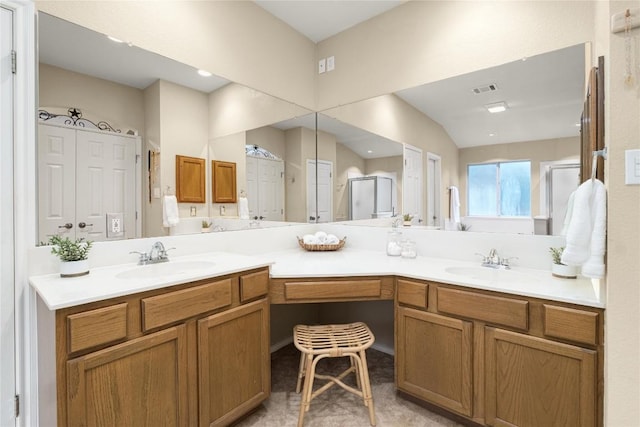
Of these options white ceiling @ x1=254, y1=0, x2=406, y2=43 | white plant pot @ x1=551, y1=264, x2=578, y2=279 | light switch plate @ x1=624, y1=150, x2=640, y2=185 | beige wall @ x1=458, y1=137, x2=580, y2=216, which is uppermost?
white ceiling @ x1=254, y1=0, x2=406, y2=43

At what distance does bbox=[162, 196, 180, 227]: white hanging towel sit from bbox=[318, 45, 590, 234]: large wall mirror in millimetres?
1469

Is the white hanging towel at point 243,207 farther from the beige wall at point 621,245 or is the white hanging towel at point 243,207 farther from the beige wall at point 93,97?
the beige wall at point 621,245

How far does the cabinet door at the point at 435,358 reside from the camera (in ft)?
5.10

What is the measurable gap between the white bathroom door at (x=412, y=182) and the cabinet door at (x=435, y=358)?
0.87 meters

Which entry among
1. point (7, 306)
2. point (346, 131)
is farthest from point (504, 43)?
point (7, 306)

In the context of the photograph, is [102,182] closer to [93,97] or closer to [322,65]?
[93,97]

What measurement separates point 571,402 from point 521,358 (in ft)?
0.72

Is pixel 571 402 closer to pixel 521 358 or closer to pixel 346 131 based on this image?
pixel 521 358

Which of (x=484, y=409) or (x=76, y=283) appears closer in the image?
(x=76, y=283)

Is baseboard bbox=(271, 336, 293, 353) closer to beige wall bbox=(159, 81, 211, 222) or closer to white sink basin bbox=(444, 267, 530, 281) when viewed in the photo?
beige wall bbox=(159, 81, 211, 222)

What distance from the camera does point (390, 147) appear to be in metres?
2.53

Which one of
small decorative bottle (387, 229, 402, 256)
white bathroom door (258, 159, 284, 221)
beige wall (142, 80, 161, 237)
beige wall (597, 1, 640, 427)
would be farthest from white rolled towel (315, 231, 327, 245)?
beige wall (597, 1, 640, 427)

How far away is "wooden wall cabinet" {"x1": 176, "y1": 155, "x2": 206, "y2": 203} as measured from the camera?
196 cm

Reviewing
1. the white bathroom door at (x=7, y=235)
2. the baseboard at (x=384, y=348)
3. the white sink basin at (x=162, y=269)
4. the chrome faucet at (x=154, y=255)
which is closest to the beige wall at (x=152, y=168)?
the chrome faucet at (x=154, y=255)
